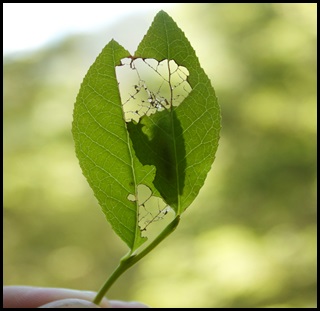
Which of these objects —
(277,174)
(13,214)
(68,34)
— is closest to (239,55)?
(277,174)

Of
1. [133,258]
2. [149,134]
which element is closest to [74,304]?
[133,258]

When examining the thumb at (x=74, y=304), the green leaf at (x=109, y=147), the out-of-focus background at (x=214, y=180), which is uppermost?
the out-of-focus background at (x=214, y=180)

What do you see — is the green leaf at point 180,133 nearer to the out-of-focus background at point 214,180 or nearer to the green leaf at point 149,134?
the green leaf at point 149,134

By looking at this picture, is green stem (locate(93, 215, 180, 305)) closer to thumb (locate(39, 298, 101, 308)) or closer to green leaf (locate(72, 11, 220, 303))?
green leaf (locate(72, 11, 220, 303))

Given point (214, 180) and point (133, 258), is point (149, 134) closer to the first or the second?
point (133, 258)

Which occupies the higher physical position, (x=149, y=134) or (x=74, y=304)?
(x=149, y=134)

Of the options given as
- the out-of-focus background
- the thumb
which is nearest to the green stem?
the thumb

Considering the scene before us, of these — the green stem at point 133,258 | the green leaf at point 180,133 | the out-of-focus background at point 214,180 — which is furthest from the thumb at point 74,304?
the out-of-focus background at point 214,180
